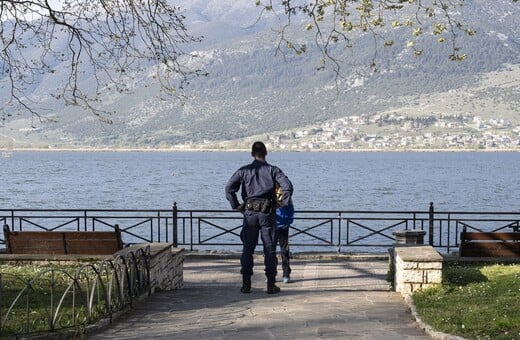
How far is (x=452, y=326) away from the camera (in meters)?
7.16

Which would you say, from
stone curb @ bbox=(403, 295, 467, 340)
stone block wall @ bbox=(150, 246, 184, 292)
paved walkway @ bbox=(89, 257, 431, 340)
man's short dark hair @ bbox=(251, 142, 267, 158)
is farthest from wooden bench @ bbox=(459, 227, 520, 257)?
stone block wall @ bbox=(150, 246, 184, 292)

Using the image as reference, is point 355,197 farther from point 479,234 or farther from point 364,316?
point 364,316

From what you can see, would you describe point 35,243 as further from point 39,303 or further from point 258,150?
point 258,150

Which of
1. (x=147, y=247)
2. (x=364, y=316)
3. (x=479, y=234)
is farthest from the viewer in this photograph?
(x=479, y=234)

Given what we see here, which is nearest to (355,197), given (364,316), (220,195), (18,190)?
(220,195)

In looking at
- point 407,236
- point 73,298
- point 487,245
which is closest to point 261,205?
point 73,298

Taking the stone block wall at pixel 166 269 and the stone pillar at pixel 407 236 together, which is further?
the stone pillar at pixel 407 236

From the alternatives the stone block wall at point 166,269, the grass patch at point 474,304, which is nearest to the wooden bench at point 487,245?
the grass patch at point 474,304

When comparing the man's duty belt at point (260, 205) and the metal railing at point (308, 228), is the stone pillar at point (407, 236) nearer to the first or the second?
the metal railing at point (308, 228)

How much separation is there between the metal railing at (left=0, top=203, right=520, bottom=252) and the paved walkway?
6.20ft

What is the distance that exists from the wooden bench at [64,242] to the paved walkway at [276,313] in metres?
1.34

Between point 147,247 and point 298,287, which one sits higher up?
point 147,247

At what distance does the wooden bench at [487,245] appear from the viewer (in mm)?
12281

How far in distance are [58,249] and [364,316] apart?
6035 millimetres
